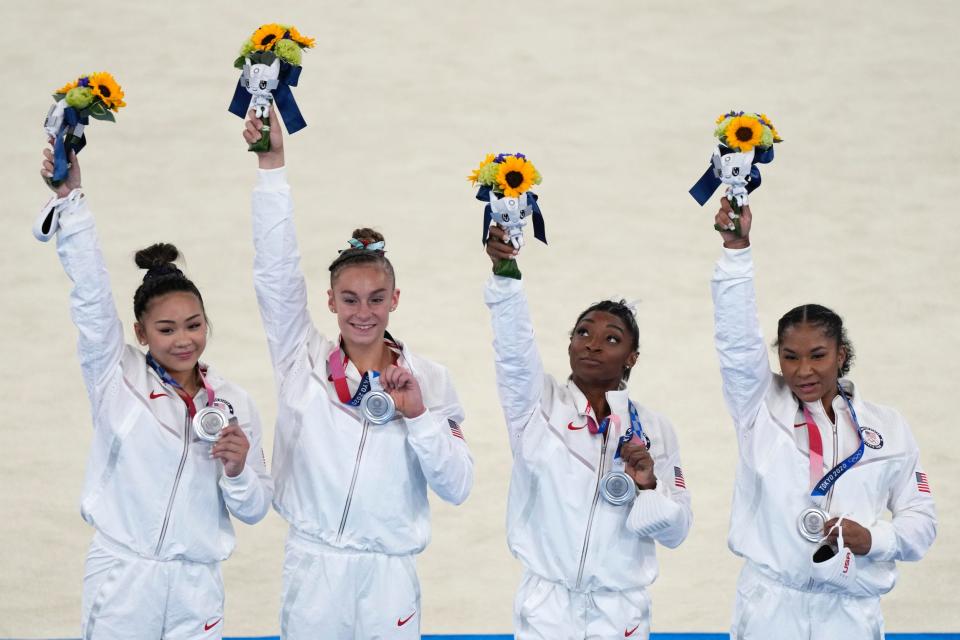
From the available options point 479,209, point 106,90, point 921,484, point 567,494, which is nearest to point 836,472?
point 921,484

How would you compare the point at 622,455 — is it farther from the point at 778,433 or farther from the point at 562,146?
the point at 562,146

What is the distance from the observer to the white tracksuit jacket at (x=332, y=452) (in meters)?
4.40

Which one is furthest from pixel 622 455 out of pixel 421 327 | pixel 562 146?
pixel 562 146

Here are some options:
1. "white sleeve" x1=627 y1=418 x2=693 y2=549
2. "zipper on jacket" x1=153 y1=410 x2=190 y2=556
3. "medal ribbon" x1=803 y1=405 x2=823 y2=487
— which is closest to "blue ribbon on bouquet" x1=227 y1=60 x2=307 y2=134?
"zipper on jacket" x1=153 y1=410 x2=190 y2=556

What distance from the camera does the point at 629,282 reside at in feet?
28.1

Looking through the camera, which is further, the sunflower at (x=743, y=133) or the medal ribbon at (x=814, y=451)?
the medal ribbon at (x=814, y=451)

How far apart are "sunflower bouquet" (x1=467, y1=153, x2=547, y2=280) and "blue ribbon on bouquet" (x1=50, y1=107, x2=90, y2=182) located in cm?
119

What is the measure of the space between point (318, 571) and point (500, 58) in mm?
6751

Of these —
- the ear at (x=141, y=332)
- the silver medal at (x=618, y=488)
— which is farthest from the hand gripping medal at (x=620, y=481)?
the ear at (x=141, y=332)

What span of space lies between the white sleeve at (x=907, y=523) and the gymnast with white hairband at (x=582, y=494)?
22.6 inches

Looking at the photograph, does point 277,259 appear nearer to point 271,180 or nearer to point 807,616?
point 271,180

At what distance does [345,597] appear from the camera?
14.5ft

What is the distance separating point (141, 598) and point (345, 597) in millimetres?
600

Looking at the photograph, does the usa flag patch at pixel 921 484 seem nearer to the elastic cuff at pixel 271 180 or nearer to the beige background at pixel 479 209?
the beige background at pixel 479 209
